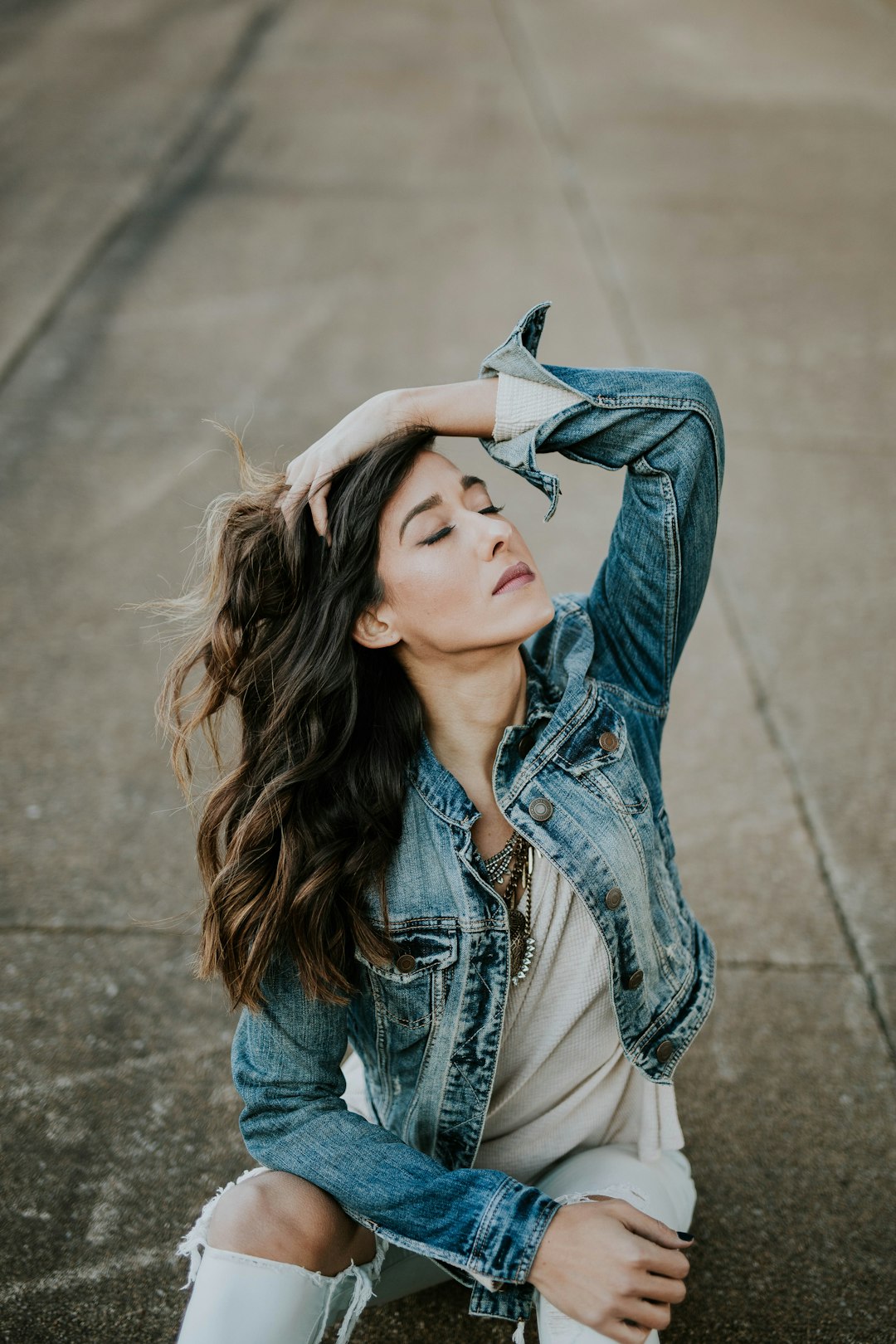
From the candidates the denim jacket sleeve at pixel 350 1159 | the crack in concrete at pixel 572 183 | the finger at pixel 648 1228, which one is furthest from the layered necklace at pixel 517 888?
the crack in concrete at pixel 572 183

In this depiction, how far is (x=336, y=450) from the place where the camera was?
2102 millimetres

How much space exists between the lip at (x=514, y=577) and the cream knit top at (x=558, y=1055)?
12.4 inches

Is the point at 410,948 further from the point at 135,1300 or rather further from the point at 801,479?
the point at 801,479

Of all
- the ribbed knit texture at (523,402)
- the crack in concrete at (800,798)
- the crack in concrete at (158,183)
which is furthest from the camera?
the crack in concrete at (158,183)

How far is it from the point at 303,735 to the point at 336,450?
51 cm

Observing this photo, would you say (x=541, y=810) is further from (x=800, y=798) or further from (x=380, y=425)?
(x=800, y=798)

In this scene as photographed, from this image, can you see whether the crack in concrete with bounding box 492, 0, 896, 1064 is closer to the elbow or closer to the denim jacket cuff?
the denim jacket cuff

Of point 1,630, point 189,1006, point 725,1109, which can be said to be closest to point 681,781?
point 725,1109

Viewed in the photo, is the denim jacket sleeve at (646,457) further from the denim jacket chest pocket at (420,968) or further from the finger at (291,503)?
the denim jacket chest pocket at (420,968)

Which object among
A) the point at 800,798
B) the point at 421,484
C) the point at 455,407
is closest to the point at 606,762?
the point at 421,484

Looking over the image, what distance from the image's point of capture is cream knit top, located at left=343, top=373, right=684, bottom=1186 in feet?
6.84

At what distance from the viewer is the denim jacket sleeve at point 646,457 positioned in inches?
84.7

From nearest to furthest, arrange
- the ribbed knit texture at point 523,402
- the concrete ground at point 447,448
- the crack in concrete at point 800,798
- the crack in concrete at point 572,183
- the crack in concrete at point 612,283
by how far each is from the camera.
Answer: the ribbed knit texture at point 523,402, the concrete ground at point 447,448, the crack in concrete at point 800,798, the crack in concrete at point 612,283, the crack in concrete at point 572,183

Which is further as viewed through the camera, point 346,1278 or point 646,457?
point 646,457
